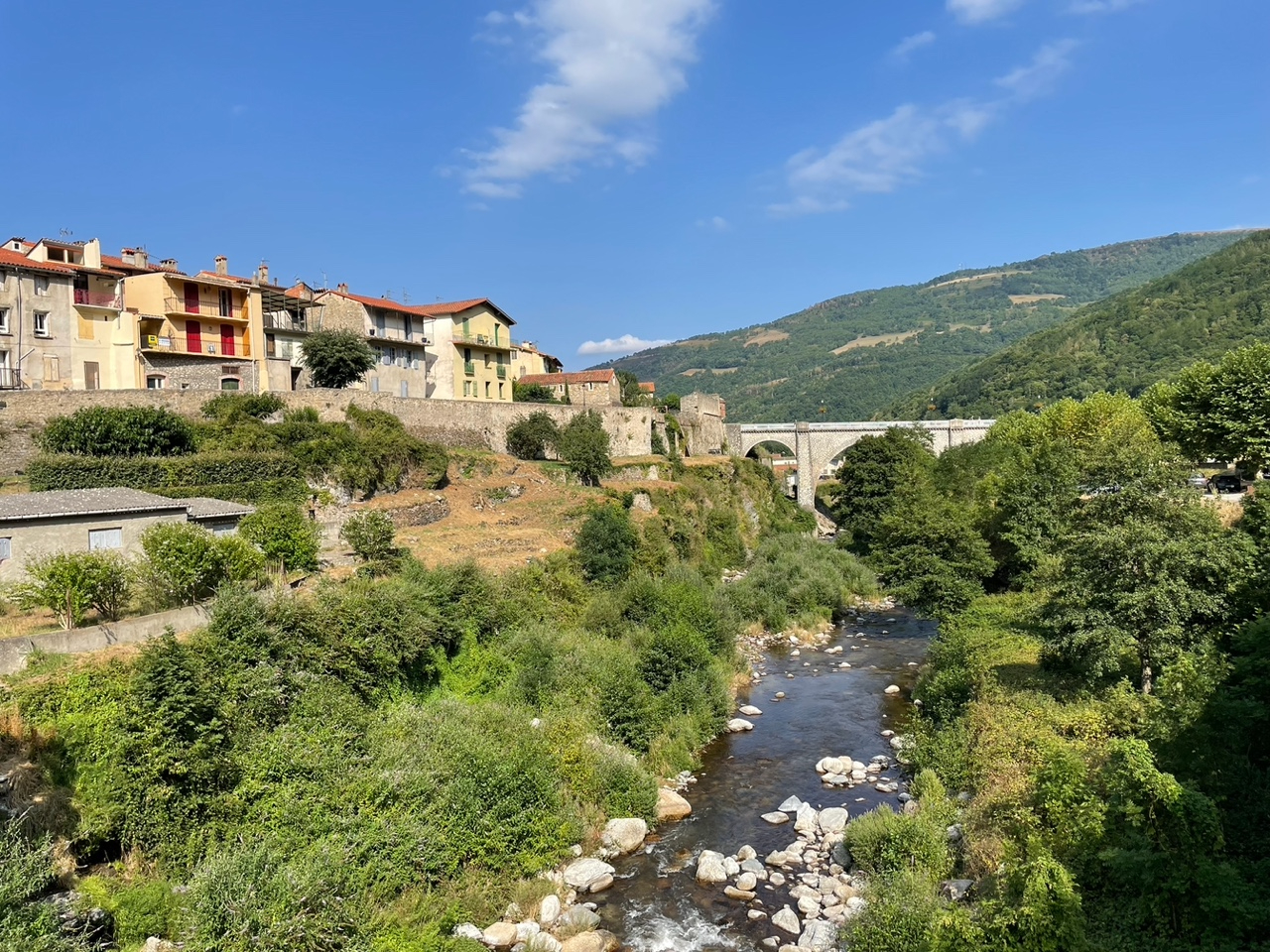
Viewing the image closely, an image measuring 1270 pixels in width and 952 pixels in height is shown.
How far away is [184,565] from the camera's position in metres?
18.3

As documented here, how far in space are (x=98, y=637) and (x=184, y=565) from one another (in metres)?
2.50

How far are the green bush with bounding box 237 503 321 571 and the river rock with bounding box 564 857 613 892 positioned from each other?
12545 millimetres

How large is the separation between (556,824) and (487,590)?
942 cm

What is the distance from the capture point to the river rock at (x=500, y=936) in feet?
43.9

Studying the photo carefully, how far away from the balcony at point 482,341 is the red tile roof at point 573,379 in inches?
224

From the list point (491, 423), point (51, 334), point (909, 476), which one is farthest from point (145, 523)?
point (909, 476)

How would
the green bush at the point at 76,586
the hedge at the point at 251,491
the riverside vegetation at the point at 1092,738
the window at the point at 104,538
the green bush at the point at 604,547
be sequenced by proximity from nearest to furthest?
the riverside vegetation at the point at 1092,738
the green bush at the point at 76,586
the window at the point at 104,538
the hedge at the point at 251,491
the green bush at the point at 604,547

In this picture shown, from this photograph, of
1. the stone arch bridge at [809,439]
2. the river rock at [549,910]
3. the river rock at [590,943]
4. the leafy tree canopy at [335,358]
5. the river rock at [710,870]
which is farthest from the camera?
the stone arch bridge at [809,439]

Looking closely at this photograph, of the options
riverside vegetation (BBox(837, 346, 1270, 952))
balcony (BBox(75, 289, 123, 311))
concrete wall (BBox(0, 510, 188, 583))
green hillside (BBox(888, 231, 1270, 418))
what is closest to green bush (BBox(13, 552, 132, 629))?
concrete wall (BBox(0, 510, 188, 583))

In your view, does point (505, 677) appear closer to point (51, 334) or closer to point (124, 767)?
point (124, 767)

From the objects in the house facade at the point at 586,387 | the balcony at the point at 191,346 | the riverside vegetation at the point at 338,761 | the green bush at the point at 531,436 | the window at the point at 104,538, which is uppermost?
the balcony at the point at 191,346

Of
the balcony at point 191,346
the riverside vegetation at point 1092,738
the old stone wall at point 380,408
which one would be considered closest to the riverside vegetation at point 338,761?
the riverside vegetation at point 1092,738

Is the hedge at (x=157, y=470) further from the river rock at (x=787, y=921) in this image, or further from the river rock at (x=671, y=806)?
the river rock at (x=787, y=921)

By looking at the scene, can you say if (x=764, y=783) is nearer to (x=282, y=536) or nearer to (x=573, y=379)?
(x=282, y=536)
